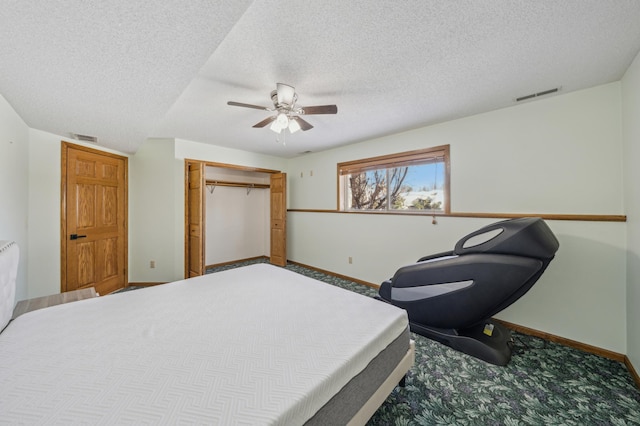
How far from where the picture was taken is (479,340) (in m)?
1.98

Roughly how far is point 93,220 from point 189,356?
3340 mm

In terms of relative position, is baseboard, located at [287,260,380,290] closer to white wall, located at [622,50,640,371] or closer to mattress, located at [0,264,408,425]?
mattress, located at [0,264,408,425]

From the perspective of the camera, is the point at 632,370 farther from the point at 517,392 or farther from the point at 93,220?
the point at 93,220

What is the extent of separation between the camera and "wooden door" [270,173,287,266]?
4.77 metres

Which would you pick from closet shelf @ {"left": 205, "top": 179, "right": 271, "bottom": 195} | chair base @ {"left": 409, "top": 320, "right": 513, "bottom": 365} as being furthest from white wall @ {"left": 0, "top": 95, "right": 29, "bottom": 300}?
chair base @ {"left": 409, "top": 320, "right": 513, "bottom": 365}

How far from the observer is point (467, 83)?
1980 millimetres

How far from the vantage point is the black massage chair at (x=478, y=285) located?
1672 mm

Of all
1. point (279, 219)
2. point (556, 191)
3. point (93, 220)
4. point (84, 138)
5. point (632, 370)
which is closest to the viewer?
point (632, 370)

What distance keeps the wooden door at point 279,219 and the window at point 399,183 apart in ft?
4.46

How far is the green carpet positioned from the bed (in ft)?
1.01

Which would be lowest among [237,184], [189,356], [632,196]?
[189,356]

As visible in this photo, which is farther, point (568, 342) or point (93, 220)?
point (93, 220)

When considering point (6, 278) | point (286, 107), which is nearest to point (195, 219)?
point (6, 278)

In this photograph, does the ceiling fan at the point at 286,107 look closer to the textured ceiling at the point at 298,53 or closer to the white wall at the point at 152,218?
the textured ceiling at the point at 298,53
